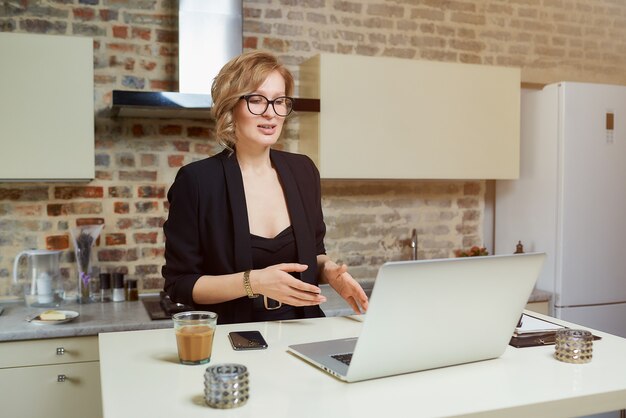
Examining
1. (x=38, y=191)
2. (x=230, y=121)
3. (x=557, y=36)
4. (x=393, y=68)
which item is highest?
(x=557, y=36)

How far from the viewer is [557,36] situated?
4.07m

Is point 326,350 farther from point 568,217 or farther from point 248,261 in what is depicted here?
point 568,217

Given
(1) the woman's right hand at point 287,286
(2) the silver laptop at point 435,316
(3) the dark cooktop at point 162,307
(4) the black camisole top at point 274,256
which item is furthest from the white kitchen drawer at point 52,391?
(2) the silver laptop at point 435,316

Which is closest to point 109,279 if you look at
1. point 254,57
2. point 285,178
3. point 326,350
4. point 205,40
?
point 205,40

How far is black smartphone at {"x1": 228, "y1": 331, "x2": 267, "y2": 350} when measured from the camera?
1497 millimetres

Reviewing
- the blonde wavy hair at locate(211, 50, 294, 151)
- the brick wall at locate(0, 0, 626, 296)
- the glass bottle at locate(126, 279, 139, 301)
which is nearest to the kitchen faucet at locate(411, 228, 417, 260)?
the brick wall at locate(0, 0, 626, 296)

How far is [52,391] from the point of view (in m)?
2.60

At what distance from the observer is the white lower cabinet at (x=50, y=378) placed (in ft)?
8.32

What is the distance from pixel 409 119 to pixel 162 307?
1.51 meters

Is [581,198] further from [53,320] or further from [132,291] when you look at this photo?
[53,320]

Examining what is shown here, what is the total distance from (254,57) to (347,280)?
71cm

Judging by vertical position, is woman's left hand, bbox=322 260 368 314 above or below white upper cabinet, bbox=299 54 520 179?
below

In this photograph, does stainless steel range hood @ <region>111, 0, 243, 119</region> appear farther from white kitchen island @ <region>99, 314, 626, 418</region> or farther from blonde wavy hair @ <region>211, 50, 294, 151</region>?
white kitchen island @ <region>99, 314, 626, 418</region>

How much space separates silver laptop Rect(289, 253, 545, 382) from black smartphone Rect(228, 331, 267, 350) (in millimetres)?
92
